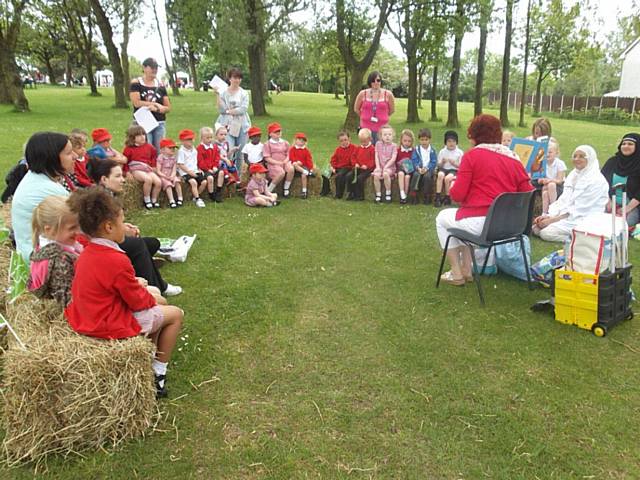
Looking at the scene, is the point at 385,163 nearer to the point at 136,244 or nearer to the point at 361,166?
the point at 361,166

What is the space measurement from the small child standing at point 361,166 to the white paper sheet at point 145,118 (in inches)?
129

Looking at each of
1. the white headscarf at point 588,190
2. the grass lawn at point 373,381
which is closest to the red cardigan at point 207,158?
the grass lawn at point 373,381

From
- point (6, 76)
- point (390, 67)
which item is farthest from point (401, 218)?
point (390, 67)

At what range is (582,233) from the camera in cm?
403

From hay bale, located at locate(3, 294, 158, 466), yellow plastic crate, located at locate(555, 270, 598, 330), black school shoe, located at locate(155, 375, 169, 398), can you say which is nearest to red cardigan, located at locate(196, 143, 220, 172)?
black school shoe, located at locate(155, 375, 169, 398)

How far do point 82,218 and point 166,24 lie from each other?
45461mm

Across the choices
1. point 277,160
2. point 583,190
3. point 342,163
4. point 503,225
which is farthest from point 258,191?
point 583,190

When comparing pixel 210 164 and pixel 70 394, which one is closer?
pixel 70 394

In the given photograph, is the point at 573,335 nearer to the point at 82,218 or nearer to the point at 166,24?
the point at 82,218

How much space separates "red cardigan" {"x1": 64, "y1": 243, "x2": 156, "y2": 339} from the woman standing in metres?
5.55

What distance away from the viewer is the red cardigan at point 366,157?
28.2 feet

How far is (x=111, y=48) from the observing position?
21.5 metres

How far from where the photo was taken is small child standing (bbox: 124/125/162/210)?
24.5 ft

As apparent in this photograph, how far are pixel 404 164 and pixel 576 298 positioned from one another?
4632 mm
